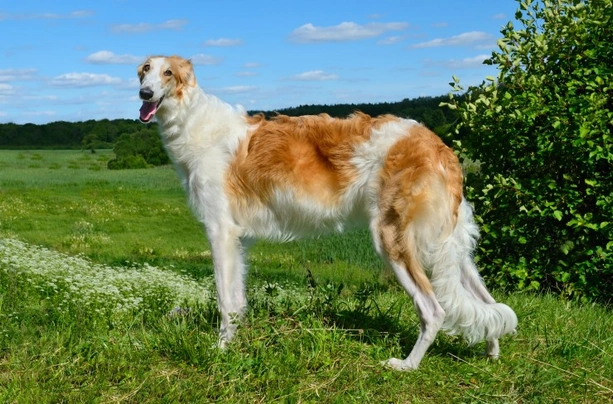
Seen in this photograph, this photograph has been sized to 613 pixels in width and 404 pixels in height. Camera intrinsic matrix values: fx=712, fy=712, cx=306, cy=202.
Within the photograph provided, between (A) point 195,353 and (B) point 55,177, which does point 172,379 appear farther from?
(B) point 55,177

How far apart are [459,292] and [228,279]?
179cm

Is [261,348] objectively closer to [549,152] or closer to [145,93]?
[145,93]

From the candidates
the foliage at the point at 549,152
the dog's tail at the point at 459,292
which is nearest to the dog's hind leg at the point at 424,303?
the dog's tail at the point at 459,292

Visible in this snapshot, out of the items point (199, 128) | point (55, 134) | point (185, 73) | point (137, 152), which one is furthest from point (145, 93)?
point (55, 134)

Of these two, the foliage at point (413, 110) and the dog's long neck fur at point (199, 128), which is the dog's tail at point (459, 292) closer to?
the dog's long neck fur at point (199, 128)

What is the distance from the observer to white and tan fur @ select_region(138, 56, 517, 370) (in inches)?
200

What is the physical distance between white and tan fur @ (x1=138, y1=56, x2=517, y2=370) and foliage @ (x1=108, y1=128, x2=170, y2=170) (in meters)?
21.1

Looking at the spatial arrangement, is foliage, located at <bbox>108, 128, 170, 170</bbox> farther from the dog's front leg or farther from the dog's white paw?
the dog's white paw

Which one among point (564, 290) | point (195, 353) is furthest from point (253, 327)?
point (564, 290)

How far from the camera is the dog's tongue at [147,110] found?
224 inches

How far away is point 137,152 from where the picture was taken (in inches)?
1083

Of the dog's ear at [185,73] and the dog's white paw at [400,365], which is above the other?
the dog's ear at [185,73]

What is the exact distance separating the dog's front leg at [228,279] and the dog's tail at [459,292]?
4.92 ft

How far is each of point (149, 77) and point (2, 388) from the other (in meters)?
2.56
